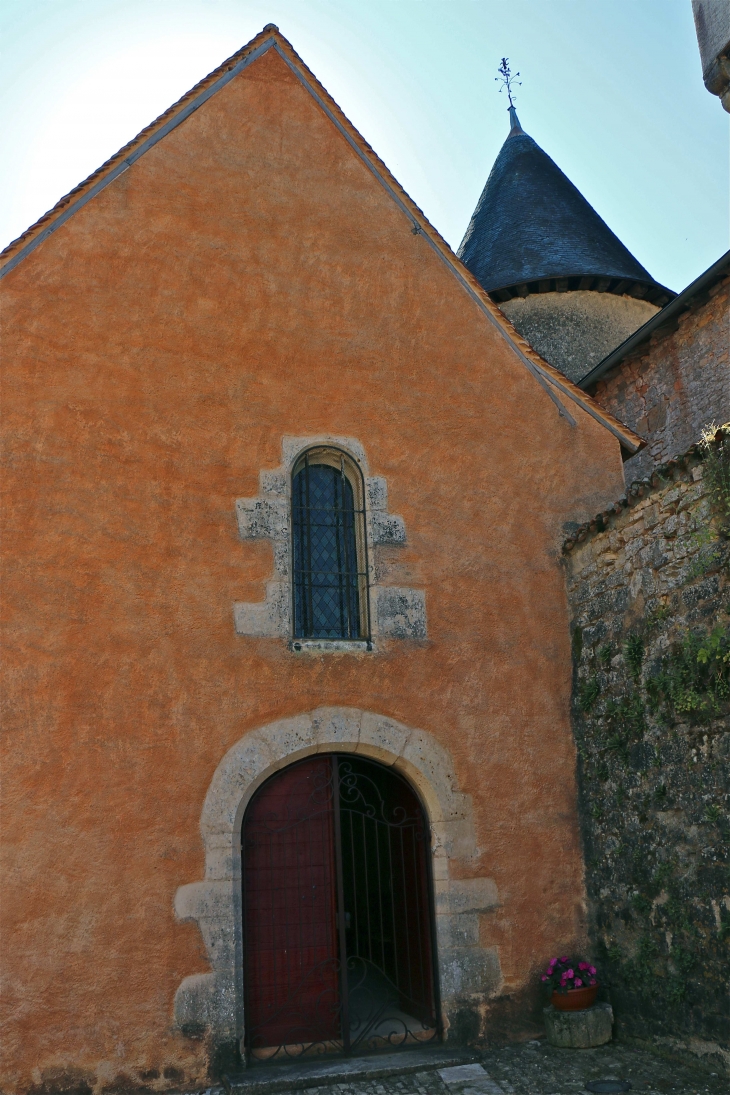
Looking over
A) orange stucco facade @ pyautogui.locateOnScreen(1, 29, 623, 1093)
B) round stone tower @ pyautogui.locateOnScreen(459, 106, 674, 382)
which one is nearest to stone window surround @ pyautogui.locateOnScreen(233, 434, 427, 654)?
orange stucco facade @ pyautogui.locateOnScreen(1, 29, 623, 1093)

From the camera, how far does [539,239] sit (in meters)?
12.5

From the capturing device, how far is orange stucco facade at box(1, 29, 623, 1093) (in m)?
5.08

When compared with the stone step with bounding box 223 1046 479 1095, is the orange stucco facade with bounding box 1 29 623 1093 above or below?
above

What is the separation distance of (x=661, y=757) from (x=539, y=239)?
9109mm

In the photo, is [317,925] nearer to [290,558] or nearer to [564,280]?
[290,558]

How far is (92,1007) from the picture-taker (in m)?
4.93

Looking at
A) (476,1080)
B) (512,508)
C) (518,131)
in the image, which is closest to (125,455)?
(512,508)

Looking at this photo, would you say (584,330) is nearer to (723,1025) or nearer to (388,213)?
(388,213)

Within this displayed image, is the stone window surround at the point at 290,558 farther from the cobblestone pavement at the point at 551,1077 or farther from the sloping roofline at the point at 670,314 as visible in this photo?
the sloping roofline at the point at 670,314

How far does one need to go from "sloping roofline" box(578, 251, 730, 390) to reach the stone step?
6.55 metres

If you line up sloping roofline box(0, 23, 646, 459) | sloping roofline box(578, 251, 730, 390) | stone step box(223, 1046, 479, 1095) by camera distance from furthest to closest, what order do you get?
1. sloping roofline box(578, 251, 730, 390)
2. sloping roofline box(0, 23, 646, 459)
3. stone step box(223, 1046, 479, 1095)

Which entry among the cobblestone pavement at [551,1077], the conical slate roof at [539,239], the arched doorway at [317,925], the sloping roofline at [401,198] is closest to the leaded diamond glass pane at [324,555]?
the arched doorway at [317,925]

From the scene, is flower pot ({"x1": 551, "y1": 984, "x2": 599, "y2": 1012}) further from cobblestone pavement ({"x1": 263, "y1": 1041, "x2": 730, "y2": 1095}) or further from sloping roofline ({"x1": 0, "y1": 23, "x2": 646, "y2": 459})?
sloping roofline ({"x1": 0, "y1": 23, "x2": 646, "y2": 459})

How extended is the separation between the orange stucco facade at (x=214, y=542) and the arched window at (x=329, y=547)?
21 cm
